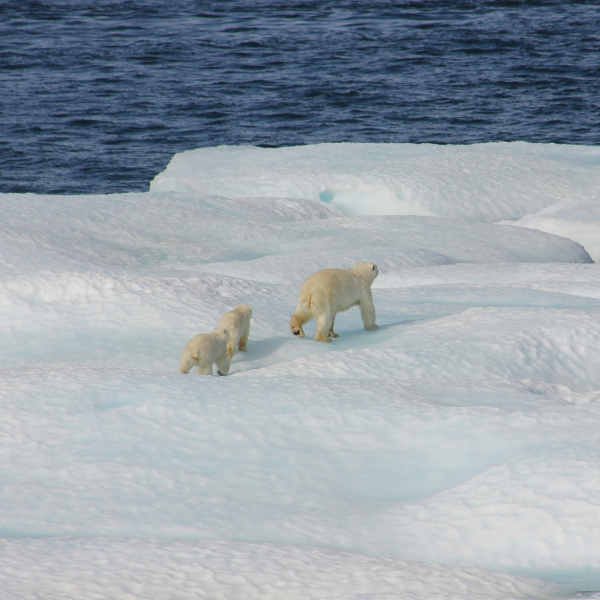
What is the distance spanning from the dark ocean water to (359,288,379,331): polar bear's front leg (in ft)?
36.2

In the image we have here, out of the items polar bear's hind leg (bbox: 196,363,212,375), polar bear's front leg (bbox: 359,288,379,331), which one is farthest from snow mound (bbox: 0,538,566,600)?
polar bear's front leg (bbox: 359,288,379,331)

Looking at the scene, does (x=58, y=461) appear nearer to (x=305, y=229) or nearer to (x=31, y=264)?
(x=31, y=264)

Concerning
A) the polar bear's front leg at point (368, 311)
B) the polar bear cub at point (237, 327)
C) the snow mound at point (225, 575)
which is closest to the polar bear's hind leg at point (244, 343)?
the polar bear cub at point (237, 327)

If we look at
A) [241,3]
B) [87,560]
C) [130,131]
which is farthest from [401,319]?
[241,3]

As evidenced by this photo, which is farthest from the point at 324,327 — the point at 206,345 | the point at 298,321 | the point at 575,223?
the point at 575,223

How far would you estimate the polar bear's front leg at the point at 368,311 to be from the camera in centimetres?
433

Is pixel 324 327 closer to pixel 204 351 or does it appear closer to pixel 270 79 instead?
pixel 204 351

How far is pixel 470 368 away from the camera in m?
3.80

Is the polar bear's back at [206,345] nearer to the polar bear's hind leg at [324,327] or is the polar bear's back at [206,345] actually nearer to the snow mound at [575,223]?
the polar bear's hind leg at [324,327]

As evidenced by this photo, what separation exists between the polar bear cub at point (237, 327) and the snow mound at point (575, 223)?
4894mm

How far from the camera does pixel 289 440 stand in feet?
9.86

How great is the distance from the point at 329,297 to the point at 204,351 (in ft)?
2.38

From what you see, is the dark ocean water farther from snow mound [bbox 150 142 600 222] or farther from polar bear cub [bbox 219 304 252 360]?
polar bear cub [bbox 219 304 252 360]

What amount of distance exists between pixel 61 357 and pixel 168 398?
123 cm
